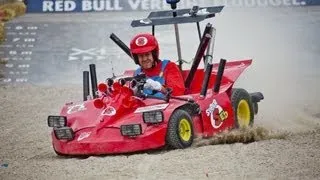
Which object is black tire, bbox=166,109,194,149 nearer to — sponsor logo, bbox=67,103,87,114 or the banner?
sponsor logo, bbox=67,103,87,114

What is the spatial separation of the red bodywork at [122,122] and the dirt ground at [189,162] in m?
0.16

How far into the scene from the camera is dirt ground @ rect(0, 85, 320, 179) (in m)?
8.02

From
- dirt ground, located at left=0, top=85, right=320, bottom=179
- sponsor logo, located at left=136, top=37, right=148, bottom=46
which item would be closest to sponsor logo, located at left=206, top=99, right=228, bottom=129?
dirt ground, located at left=0, top=85, right=320, bottom=179

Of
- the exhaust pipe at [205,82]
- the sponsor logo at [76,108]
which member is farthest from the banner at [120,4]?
the sponsor logo at [76,108]

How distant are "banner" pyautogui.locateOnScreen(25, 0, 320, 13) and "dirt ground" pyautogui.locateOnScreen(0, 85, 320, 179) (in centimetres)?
1046

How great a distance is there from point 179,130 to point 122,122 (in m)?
0.71

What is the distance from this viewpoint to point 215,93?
433 inches

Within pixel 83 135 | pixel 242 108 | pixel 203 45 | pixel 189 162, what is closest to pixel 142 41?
pixel 203 45

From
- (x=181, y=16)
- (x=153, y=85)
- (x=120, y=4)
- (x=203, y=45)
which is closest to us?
(x=153, y=85)

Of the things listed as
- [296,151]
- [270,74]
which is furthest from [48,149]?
[270,74]

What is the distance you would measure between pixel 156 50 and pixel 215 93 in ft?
3.38

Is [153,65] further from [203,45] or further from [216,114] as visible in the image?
[216,114]

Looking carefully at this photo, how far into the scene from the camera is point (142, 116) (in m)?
9.79

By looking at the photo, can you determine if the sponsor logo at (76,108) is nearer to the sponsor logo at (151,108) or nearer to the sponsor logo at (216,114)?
the sponsor logo at (151,108)
